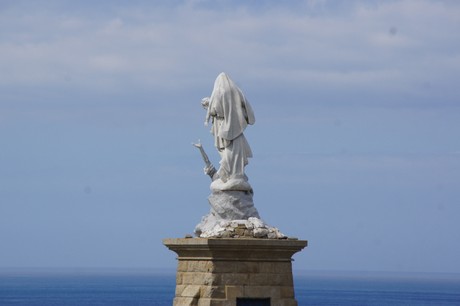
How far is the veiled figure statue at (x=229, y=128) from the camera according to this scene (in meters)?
27.0

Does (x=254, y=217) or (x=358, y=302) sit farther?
(x=358, y=302)

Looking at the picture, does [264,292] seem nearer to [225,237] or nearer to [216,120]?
[225,237]

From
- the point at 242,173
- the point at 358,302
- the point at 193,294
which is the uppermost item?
the point at 358,302

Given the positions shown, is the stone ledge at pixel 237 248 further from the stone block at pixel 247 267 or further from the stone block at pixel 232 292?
the stone block at pixel 232 292

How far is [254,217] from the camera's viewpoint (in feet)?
88.1

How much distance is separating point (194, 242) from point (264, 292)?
4.79ft

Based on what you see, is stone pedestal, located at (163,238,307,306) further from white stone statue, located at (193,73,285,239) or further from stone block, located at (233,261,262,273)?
white stone statue, located at (193,73,285,239)

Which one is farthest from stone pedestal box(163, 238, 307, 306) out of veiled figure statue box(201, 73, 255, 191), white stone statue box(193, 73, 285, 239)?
veiled figure statue box(201, 73, 255, 191)

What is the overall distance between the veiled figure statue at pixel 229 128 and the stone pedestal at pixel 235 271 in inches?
47.1

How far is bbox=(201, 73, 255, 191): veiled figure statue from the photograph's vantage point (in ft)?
88.6

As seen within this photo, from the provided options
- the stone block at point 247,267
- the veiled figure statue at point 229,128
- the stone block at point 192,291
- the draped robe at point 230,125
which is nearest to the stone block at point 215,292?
the stone block at point 192,291

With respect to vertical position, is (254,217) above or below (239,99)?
below

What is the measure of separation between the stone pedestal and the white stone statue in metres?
0.32

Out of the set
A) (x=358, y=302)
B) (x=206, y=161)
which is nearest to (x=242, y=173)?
(x=206, y=161)
